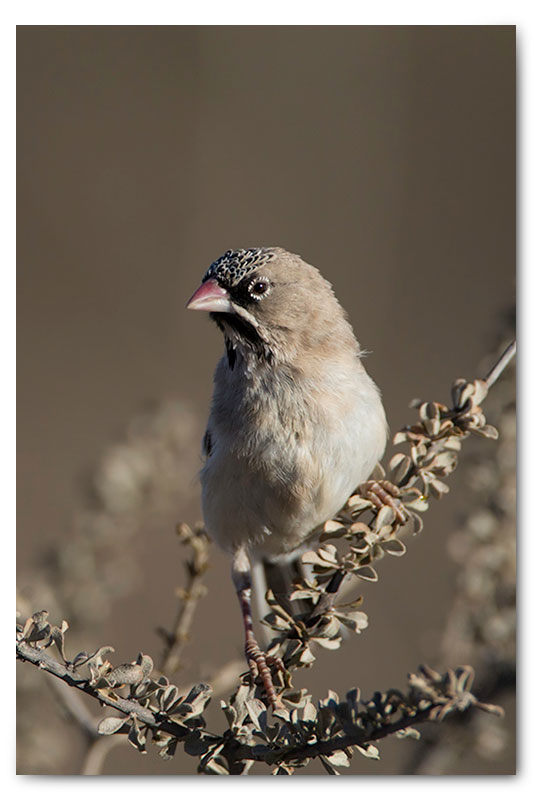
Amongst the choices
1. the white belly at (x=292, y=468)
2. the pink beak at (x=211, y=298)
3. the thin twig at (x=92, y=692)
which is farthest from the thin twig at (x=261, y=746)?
the pink beak at (x=211, y=298)

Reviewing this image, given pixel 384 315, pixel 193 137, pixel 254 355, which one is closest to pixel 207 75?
pixel 193 137

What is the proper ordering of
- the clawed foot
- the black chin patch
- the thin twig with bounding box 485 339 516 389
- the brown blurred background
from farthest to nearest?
the brown blurred background → the black chin patch → the thin twig with bounding box 485 339 516 389 → the clawed foot

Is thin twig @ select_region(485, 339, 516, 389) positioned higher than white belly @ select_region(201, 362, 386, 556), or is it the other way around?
thin twig @ select_region(485, 339, 516, 389)

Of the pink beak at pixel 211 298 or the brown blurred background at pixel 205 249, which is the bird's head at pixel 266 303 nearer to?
the pink beak at pixel 211 298

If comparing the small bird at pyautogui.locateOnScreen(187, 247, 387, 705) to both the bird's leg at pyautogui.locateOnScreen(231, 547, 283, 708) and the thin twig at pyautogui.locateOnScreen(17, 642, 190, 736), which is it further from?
the thin twig at pyautogui.locateOnScreen(17, 642, 190, 736)

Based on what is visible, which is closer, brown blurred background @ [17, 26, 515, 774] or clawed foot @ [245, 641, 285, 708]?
clawed foot @ [245, 641, 285, 708]

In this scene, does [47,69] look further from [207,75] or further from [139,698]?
[139,698]

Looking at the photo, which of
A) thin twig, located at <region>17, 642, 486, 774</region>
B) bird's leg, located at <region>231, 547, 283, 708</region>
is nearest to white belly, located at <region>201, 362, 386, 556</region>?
bird's leg, located at <region>231, 547, 283, 708</region>

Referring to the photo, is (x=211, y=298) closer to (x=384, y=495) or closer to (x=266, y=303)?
(x=266, y=303)
